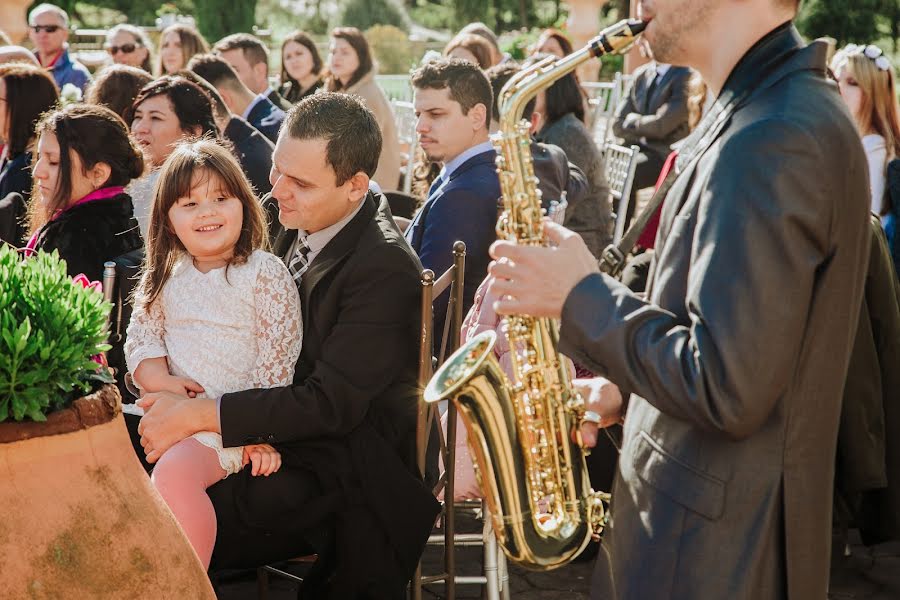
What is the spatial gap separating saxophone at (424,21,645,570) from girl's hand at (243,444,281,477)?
2.40 feet

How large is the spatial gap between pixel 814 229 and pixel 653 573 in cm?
62

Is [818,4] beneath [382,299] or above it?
above

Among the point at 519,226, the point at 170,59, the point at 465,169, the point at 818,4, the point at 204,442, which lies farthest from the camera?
the point at 818,4

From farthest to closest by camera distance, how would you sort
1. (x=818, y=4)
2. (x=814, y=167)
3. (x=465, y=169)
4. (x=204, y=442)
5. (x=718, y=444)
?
(x=818, y=4)
(x=465, y=169)
(x=204, y=442)
(x=718, y=444)
(x=814, y=167)

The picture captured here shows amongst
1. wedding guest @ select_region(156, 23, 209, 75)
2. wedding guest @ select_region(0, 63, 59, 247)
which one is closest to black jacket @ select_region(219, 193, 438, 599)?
wedding guest @ select_region(0, 63, 59, 247)

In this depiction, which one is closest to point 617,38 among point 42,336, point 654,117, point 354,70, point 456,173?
point 42,336

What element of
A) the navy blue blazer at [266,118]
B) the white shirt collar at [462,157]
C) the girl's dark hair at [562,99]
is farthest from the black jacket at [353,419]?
the navy blue blazer at [266,118]

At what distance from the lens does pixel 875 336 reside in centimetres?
271

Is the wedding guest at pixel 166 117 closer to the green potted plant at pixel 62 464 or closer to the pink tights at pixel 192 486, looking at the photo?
the pink tights at pixel 192 486

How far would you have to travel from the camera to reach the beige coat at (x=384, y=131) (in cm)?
679

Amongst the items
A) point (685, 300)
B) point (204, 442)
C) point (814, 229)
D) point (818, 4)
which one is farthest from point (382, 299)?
point (818, 4)

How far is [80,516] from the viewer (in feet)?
5.62

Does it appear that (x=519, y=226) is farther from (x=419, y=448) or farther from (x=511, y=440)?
(x=419, y=448)

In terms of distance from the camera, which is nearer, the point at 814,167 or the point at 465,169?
the point at 814,167
